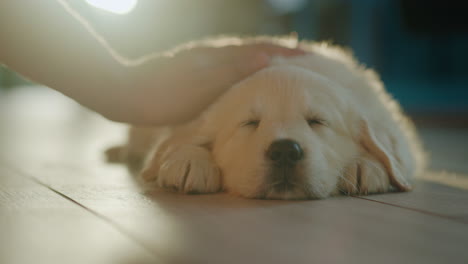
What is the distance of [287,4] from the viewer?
12367 mm

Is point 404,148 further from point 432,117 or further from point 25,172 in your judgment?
point 432,117

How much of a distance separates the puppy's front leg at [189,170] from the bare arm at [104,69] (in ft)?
0.74

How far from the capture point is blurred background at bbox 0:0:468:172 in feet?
33.9

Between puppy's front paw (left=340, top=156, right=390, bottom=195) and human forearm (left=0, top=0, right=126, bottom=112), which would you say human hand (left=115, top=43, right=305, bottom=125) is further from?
puppy's front paw (left=340, top=156, right=390, bottom=195)

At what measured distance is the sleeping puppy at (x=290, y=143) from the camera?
198cm

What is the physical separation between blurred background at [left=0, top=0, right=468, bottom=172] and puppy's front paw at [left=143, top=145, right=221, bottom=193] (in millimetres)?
7363

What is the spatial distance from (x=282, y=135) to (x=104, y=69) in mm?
866

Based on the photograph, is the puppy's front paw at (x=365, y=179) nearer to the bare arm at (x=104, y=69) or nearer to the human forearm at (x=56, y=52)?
the bare arm at (x=104, y=69)

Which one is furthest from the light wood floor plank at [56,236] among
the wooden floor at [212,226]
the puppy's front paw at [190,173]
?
the puppy's front paw at [190,173]

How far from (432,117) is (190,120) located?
750 centimetres

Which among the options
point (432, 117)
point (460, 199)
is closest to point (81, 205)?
point (460, 199)

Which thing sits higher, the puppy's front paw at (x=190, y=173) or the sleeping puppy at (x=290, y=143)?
the sleeping puppy at (x=290, y=143)

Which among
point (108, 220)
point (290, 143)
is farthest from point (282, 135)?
point (108, 220)

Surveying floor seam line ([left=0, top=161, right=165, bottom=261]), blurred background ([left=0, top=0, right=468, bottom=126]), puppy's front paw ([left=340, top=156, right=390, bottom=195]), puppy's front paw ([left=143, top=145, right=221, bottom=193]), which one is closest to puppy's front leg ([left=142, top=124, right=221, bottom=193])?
puppy's front paw ([left=143, top=145, right=221, bottom=193])
